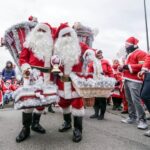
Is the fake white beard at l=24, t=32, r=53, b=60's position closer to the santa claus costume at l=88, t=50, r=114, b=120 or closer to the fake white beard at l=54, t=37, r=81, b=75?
the fake white beard at l=54, t=37, r=81, b=75

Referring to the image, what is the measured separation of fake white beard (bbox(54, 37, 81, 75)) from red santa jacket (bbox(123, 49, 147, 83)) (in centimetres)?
152

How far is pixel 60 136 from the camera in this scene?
194 inches

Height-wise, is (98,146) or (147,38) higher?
(147,38)

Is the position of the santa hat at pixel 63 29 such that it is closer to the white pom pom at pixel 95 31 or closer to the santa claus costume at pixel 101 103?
the white pom pom at pixel 95 31

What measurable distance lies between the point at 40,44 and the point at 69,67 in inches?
23.2

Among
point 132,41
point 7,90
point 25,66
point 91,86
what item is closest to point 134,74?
point 132,41

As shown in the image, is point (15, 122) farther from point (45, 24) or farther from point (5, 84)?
point (5, 84)

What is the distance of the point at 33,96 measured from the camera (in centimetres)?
430

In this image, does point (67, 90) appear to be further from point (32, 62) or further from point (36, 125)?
point (36, 125)

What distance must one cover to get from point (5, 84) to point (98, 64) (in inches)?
293

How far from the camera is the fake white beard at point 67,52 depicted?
4.88 metres

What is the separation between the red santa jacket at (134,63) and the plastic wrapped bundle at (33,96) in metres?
2.16

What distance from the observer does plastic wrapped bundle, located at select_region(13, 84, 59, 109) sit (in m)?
4.23

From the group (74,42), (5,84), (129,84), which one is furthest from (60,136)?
(5,84)
